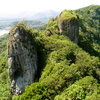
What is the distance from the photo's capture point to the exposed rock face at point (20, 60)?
1705 inches

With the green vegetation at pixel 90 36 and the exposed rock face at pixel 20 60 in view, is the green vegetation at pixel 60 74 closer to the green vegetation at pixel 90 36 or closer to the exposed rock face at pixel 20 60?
the exposed rock face at pixel 20 60

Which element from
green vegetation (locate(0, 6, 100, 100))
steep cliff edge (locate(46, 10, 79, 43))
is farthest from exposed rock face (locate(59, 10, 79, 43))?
green vegetation (locate(0, 6, 100, 100))

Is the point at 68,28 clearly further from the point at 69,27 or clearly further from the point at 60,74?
the point at 60,74

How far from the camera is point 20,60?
43.7 m

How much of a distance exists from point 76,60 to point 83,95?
17174 mm

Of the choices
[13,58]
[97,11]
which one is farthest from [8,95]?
[97,11]

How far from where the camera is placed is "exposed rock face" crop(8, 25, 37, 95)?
43.3 metres

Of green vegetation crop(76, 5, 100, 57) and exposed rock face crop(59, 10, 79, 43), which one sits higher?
exposed rock face crop(59, 10, 79, 43)

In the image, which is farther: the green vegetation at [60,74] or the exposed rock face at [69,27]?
the exposed rock face at [69,27]

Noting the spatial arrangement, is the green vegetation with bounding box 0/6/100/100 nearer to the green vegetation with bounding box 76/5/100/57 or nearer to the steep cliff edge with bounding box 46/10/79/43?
the steep cliff edge with bounding box 46/10/79/43

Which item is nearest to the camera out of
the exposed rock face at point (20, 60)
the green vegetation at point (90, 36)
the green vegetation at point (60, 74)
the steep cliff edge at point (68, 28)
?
the green vegetation at point (60, 74)

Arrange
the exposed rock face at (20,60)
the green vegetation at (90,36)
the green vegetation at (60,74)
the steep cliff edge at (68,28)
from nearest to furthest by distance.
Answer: the green vegetation at (60,74) < the exposed rock face at (20,60) < the steep cliff edge at (68,28) < the green vegetation at (90,36)

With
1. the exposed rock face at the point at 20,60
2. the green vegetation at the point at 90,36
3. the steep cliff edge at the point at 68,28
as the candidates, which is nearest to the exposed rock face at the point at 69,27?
the steep cliff edge at the point at 68,28

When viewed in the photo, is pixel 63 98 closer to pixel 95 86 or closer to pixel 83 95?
pixel 83 95
